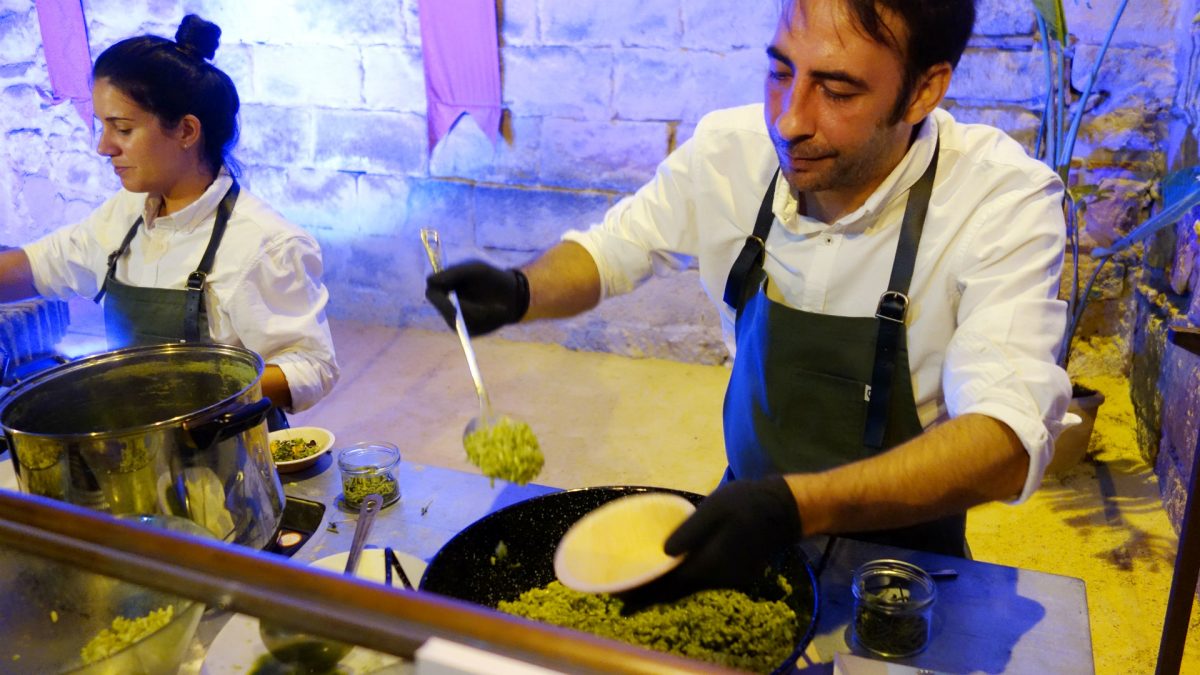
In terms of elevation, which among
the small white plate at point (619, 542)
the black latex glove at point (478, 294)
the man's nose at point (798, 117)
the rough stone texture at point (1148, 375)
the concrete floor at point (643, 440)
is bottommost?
the concrete floor at point (643, 440)

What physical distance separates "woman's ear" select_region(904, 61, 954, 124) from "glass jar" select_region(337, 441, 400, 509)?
1126 mm

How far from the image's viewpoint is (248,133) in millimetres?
5234

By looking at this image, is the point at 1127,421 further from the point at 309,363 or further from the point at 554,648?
the point at 554,648

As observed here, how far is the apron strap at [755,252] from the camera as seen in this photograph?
183cm

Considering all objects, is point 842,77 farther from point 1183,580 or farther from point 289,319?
point 289,319

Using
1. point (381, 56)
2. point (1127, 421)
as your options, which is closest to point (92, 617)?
point (1127, 421)

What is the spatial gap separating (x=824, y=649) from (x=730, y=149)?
1.02 meters

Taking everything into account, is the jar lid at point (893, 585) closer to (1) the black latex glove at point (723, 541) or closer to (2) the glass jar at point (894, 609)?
(2) the glass jar at point (894, 609)

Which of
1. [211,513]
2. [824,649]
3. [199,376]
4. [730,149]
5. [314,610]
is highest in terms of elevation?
[730,149]

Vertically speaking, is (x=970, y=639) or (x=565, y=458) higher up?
(x=970, y=639)

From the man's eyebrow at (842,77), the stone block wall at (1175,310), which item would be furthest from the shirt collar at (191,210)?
the stone block wall at (1175,310)

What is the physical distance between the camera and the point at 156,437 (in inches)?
50.1

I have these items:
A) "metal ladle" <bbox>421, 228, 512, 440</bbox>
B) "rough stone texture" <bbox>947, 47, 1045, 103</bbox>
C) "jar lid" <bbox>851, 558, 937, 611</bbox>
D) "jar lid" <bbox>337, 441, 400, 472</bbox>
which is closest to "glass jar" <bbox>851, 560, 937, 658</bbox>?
"jar lid" <bbox>851, 558, 937, 611</bbox>

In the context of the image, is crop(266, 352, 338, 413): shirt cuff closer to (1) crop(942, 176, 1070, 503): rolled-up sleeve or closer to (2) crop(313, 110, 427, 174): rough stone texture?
(1) crop(942, 176, 1070, 503): rolled-up sleeve
